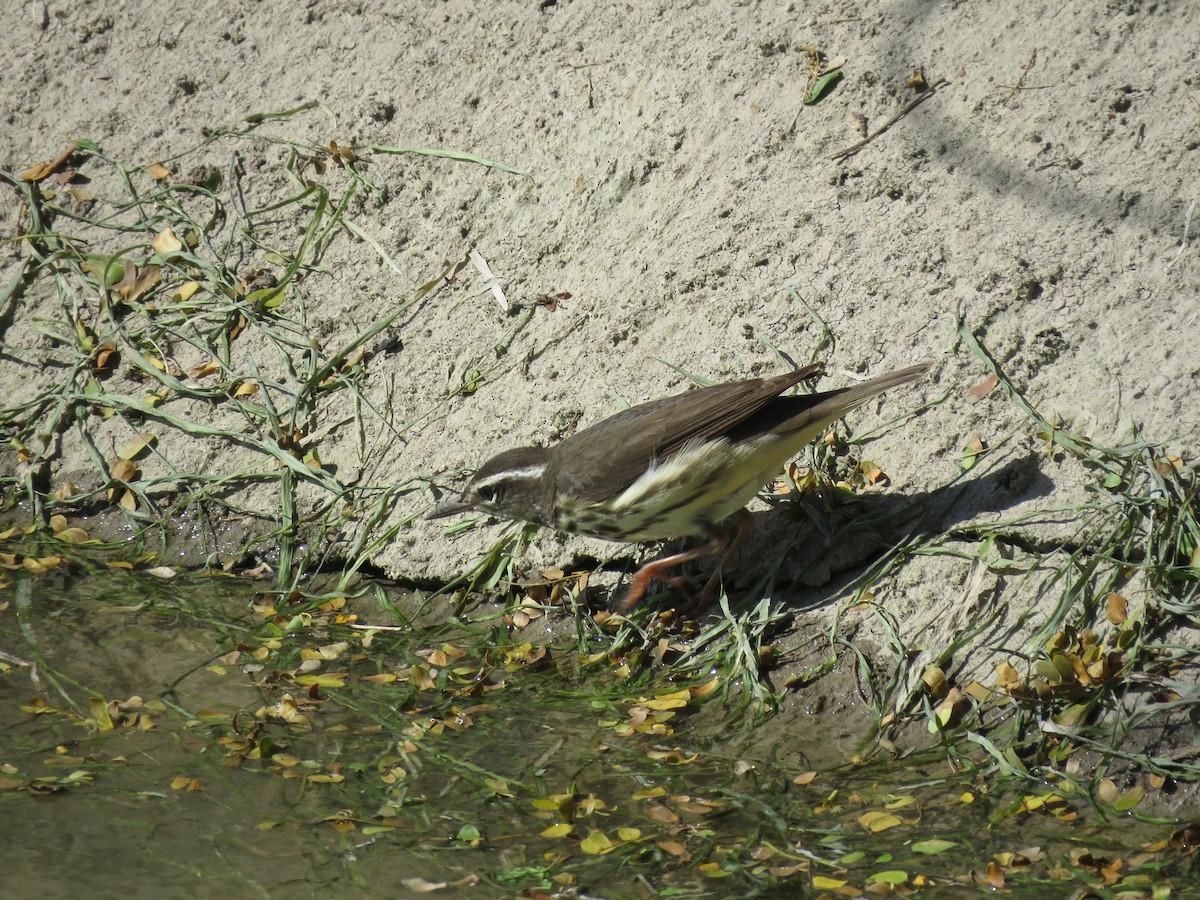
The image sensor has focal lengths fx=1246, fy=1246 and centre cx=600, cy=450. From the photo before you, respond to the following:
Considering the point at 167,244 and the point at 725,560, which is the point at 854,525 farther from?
the point at 167,244

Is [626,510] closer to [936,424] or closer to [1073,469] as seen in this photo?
[936,424]

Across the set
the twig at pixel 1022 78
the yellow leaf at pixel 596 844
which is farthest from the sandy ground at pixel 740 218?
the yellow leaf at pixel 596 844

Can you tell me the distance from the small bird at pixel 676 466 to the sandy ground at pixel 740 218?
451mm

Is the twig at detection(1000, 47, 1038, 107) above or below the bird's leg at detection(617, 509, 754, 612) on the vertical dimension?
above

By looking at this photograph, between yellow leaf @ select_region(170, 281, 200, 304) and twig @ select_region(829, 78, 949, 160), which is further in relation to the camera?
yellow leaf @ select_region(170, 281, 200, 304)

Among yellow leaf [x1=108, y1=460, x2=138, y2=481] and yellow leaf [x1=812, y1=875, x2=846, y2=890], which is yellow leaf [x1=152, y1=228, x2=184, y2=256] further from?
yellow leaf [x1=812, y1=875, x2=846, y2=890]

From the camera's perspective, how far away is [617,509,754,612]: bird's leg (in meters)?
5.95

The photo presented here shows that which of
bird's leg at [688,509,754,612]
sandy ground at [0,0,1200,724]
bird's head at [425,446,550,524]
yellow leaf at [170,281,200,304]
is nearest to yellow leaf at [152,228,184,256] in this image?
yellow leaf at [170,281,200,304]

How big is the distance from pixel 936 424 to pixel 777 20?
273 centimetres

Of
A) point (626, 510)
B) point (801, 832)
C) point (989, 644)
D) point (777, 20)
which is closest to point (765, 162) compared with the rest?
point (777, 20)

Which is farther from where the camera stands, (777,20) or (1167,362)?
(777,20)

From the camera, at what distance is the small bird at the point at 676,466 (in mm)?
5648

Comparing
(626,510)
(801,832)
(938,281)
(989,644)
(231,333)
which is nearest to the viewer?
(801,832)

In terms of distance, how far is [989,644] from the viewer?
208 inches
